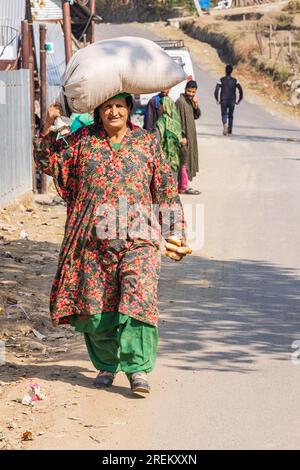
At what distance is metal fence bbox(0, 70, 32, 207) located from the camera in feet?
46.9

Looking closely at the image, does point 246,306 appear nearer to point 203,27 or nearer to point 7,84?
point 7,84

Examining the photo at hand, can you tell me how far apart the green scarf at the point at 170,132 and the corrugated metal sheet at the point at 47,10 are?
1938 centimetres

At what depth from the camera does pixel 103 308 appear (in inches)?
251

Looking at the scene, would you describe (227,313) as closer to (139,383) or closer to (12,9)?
(139,383)

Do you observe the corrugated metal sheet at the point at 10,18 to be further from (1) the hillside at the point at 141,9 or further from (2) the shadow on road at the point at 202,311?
(1) the hillside at the point at 141,9

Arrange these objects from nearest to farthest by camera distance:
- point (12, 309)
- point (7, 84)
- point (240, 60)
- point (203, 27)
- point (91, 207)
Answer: point (91, 207)
point (12, 309)
point (7, 84)
point (240, 60)
point (203, 27)

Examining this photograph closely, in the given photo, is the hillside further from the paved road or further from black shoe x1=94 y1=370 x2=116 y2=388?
black shoe x1=94 y1=370 x2=116 y2=388

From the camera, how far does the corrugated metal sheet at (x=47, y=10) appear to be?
32500mm

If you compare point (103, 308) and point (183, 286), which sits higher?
point (103, 308)

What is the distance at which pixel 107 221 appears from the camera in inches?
248

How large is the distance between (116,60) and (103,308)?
1.36 m

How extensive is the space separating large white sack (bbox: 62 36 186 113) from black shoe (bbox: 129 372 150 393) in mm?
1495

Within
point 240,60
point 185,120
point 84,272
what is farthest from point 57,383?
point 240,60

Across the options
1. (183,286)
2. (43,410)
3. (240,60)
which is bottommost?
(240,60)
